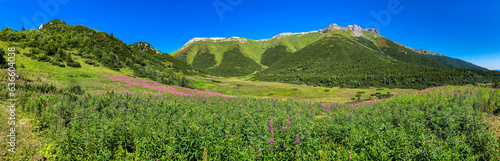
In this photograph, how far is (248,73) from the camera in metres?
172

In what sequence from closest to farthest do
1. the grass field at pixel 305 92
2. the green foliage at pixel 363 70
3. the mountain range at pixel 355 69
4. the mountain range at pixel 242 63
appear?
the mountain range at pixel 242 63
the grass field at pixel 305 92
the green foliage at pixel 363 70
the mountain range at pixel 355 69

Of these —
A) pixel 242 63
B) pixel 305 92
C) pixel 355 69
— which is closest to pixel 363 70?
pixel 355 69

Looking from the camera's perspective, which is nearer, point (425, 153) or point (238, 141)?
point (425, 153)

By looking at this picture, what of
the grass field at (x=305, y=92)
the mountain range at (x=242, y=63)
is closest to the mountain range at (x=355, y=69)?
the mountain range at (x=242, y=63)

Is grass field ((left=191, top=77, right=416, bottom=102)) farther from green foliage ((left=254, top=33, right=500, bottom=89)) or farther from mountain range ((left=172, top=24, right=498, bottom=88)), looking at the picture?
green foliage ((left=254, top=33, right=500, bottom=89))

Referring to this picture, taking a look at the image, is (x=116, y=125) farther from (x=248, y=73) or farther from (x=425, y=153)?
(x=248, y=73)

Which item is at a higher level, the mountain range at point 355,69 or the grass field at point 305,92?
the mountain range at point 355,69

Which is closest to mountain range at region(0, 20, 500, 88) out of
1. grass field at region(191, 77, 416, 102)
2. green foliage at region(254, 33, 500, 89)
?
green foliage at region(254, 33, 500, 89)

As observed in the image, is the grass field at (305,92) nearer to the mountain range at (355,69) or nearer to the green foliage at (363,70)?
the mountain range at (355,69)

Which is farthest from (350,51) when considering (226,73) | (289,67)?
(226,73)

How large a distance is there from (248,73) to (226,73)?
21.0 m

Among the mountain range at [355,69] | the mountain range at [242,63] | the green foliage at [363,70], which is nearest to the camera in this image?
the mountain range at [242,63]

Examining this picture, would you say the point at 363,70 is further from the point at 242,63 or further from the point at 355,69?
the point at 242,63

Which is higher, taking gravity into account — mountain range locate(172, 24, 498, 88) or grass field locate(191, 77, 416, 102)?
mountain range locate(172, 24, 498, 88)
